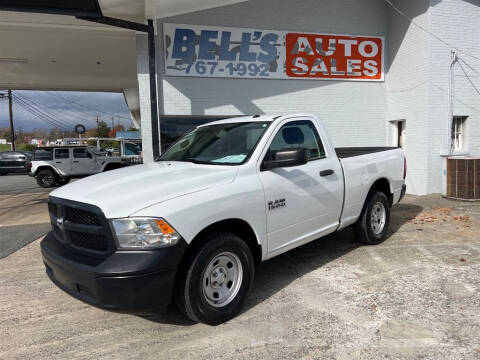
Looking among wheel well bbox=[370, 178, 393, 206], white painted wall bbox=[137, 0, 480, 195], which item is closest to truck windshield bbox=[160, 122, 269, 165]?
wheel well bbox=[370, 178, 393, 206]

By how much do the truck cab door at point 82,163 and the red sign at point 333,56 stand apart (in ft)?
32.1

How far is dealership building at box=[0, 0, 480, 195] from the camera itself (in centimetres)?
955

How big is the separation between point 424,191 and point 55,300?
30.9ft

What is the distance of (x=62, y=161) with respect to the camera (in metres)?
15.4

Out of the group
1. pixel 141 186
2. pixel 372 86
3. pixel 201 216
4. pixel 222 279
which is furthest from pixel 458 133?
pixel 141 186

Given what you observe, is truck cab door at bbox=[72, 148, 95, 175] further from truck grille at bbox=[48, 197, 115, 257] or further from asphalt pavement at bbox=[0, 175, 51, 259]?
truck grille at bbox=[48, 197, 115, 257]

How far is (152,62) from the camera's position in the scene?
8.91m

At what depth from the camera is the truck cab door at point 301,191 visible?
12.0 ft

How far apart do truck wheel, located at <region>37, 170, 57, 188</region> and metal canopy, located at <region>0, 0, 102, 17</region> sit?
9544 millimetres

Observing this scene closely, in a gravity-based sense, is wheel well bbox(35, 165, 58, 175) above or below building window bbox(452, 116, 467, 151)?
below

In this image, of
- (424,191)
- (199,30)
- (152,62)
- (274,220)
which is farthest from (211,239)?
(424,191)

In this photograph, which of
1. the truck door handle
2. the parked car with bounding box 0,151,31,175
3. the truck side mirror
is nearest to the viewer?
the truck side mirror

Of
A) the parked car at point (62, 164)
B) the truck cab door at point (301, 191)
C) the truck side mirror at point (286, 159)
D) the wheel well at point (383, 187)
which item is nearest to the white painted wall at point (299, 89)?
the wheel well at point (383, 187)

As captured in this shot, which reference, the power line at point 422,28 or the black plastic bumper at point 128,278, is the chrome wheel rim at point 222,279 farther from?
the power line at point 422,28
